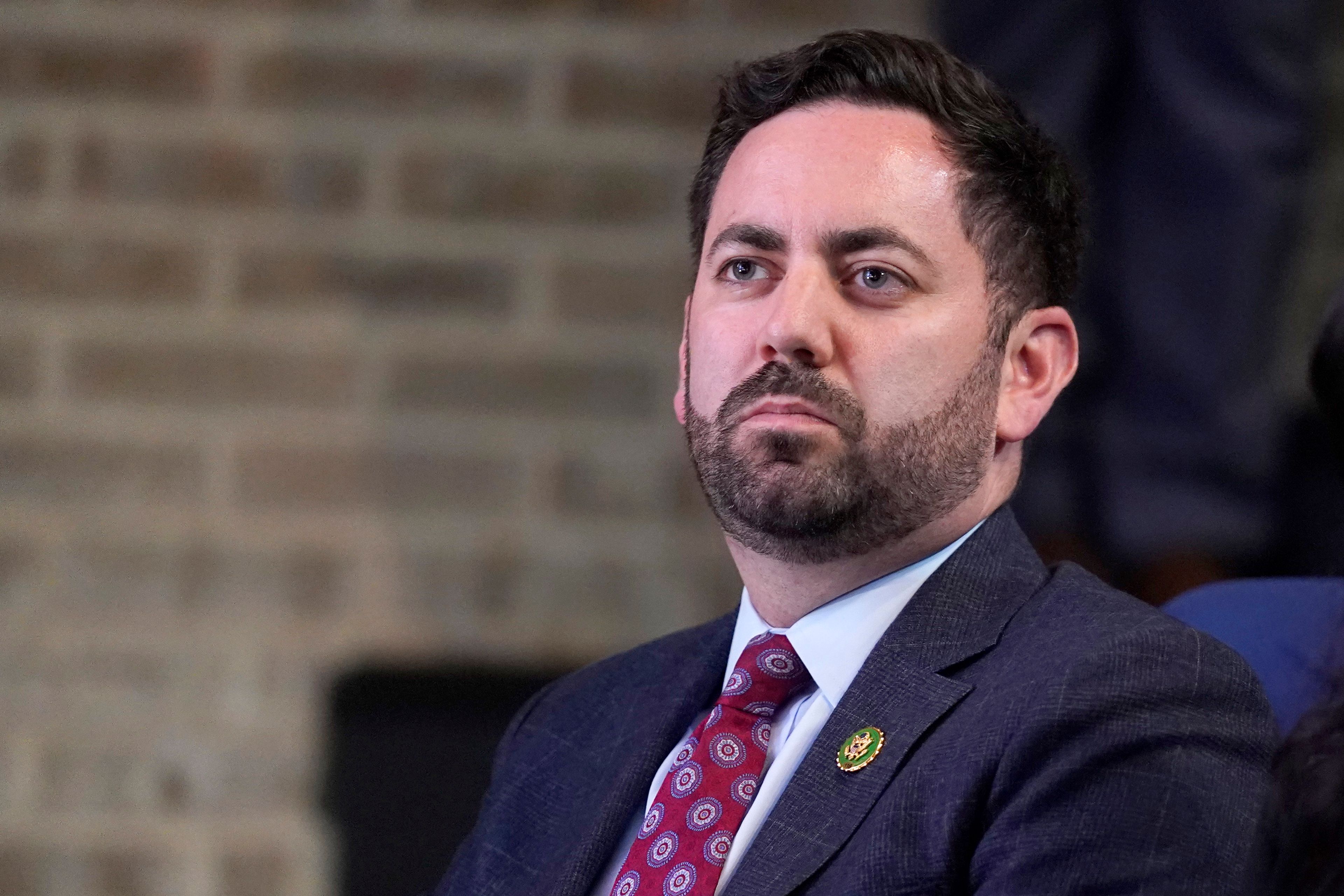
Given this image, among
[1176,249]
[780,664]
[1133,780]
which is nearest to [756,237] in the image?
[780,664]

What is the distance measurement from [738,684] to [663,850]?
6.4 inches

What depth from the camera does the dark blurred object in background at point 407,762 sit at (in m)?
2.38

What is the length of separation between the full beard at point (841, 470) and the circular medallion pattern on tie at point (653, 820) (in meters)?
0.24

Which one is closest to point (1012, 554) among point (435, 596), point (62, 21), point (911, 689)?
point (911, 689)

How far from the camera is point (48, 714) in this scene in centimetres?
242

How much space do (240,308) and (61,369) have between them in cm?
30

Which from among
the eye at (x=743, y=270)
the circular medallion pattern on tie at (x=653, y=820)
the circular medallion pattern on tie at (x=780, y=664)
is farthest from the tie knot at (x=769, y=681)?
the eye at (x=743, y=270)

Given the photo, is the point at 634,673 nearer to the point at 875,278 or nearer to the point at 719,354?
the point at 719,354

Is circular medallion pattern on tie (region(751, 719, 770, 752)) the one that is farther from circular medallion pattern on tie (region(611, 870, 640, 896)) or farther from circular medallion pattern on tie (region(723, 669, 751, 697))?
circular medallion pattern on tie (region(611, 870, 640, 896))

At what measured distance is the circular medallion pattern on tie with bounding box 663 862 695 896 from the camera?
126 cm

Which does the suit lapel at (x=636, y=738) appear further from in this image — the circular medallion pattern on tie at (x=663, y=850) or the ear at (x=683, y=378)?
the ear at (x=683, y=378)

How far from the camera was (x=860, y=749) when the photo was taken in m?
1.25

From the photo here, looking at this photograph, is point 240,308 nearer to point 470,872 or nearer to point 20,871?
point 20,871

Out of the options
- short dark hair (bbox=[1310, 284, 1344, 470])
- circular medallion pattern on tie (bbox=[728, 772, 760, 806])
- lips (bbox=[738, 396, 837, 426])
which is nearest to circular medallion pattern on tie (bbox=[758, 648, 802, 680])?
circular medallion pattern on tie (bbox=[728, 772, 760, 806])
